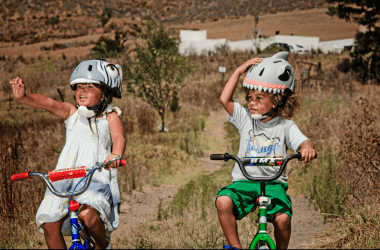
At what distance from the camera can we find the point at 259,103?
3020 millimetres

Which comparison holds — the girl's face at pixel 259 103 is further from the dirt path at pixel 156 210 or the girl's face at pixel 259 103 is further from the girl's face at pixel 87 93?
the dirt path at pixel 156 210

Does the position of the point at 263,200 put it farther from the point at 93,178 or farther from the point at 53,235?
the point at 53,235

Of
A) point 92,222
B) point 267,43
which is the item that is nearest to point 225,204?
point 92,222

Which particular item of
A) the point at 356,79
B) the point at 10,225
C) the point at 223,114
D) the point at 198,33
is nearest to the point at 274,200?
the point at 10,225

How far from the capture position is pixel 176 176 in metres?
7.80

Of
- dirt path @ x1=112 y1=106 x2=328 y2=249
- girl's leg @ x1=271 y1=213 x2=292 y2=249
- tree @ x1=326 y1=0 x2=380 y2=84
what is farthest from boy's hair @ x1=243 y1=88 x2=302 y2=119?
tree @ x1=326 y1=0 x2=380 y2=84

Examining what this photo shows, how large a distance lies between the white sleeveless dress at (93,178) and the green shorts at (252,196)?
31.8 inches

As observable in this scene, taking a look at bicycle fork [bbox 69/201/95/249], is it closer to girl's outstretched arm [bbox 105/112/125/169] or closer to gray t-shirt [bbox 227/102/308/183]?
girl's outstretched arm [bbox 105/112/125/169]

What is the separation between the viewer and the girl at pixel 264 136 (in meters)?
2.71

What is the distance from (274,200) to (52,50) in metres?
41.1

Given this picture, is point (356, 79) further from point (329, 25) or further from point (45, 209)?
point (329, 25)

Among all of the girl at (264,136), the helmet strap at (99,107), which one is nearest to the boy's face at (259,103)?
the girl at (264,136)

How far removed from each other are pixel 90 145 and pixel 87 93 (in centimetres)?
41

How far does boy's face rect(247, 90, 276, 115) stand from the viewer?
3010 mm
